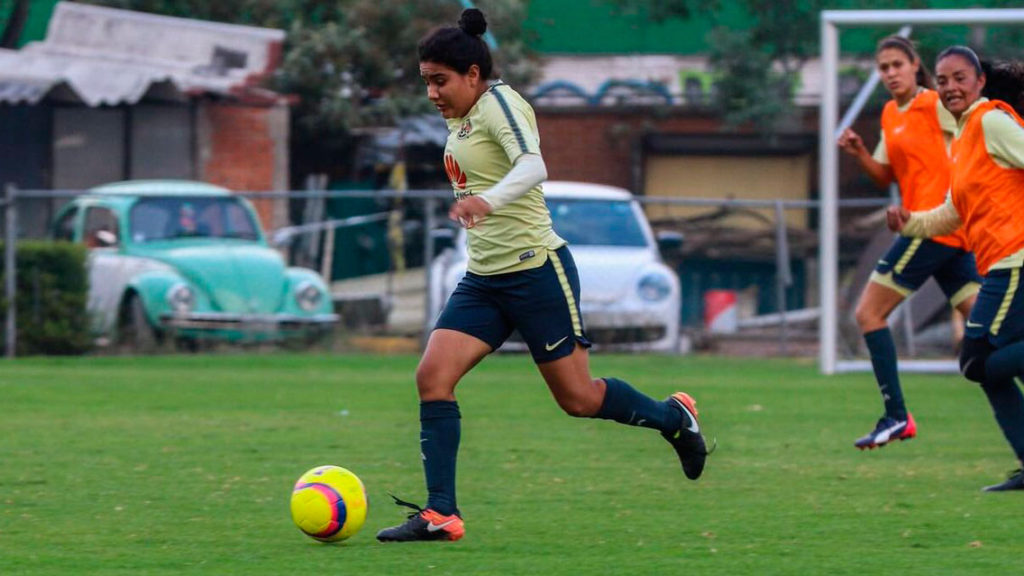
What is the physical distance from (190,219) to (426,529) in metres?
12.0

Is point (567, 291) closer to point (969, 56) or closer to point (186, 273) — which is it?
point (969, 56)

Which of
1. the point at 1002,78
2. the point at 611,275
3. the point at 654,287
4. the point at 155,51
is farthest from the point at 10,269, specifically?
the point at 1002,78

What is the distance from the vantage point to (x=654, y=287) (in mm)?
17062

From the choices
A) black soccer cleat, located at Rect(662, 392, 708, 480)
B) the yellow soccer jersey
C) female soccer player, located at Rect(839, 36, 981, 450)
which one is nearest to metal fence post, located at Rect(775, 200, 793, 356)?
female soccer player, located at Rect(839, 36, 981, 450)

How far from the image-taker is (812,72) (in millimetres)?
31047

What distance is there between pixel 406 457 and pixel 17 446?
2.18 m

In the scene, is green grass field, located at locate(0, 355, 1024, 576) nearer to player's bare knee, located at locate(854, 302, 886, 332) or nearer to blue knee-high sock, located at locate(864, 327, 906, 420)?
blue knee-high sock, located at locate(864, 327, 906, 420)

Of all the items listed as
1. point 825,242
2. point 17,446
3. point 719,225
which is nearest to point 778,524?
point 17,446

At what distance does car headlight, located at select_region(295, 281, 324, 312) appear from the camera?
17.1 metres

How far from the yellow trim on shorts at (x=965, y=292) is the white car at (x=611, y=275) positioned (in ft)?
25.8

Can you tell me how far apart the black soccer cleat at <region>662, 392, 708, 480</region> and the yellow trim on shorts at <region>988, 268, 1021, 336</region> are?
4.37ft

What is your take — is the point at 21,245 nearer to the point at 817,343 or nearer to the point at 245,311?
the point at 245,311

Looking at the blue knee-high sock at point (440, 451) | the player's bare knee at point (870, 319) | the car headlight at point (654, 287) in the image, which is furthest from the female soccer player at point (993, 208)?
the car headlight at point (654, 287)

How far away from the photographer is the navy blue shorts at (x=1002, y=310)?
7.11 meters
